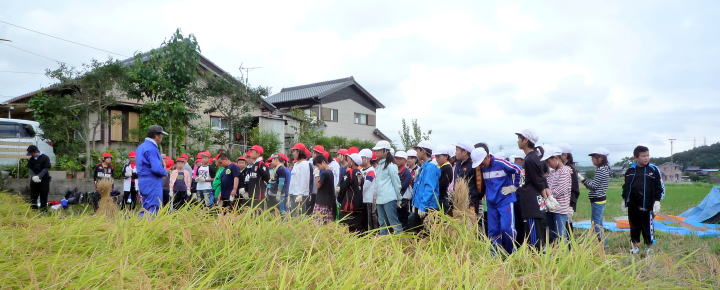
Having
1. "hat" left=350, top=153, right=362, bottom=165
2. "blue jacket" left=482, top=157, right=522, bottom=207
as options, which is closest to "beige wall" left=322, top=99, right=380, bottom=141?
"hat" left=350, top=153, right=362, bottom=165

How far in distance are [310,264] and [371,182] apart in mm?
4090

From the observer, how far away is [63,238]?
304 centimetres

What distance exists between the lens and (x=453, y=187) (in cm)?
520

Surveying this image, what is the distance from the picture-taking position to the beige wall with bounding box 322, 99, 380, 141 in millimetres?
31425

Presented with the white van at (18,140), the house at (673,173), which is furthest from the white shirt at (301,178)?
the house at (673,173)

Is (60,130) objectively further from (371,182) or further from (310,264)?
(310,264)

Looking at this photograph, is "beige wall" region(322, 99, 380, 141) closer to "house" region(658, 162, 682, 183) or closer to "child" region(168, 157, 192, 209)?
"child" region(168, 157, 192, 209)

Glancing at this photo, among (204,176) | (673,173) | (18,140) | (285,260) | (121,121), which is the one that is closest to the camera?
(285,260)

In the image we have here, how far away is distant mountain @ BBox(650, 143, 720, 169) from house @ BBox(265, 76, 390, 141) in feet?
108

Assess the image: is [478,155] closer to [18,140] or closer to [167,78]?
[167,78]

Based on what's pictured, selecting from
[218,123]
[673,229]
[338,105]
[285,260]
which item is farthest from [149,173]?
[338,105]

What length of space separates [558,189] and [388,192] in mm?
2283

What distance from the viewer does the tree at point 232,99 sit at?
59.3 feet

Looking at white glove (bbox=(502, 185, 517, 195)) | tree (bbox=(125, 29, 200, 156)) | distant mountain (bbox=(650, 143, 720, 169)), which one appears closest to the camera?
white glove (bbox=(502, 185, 517, 195))
